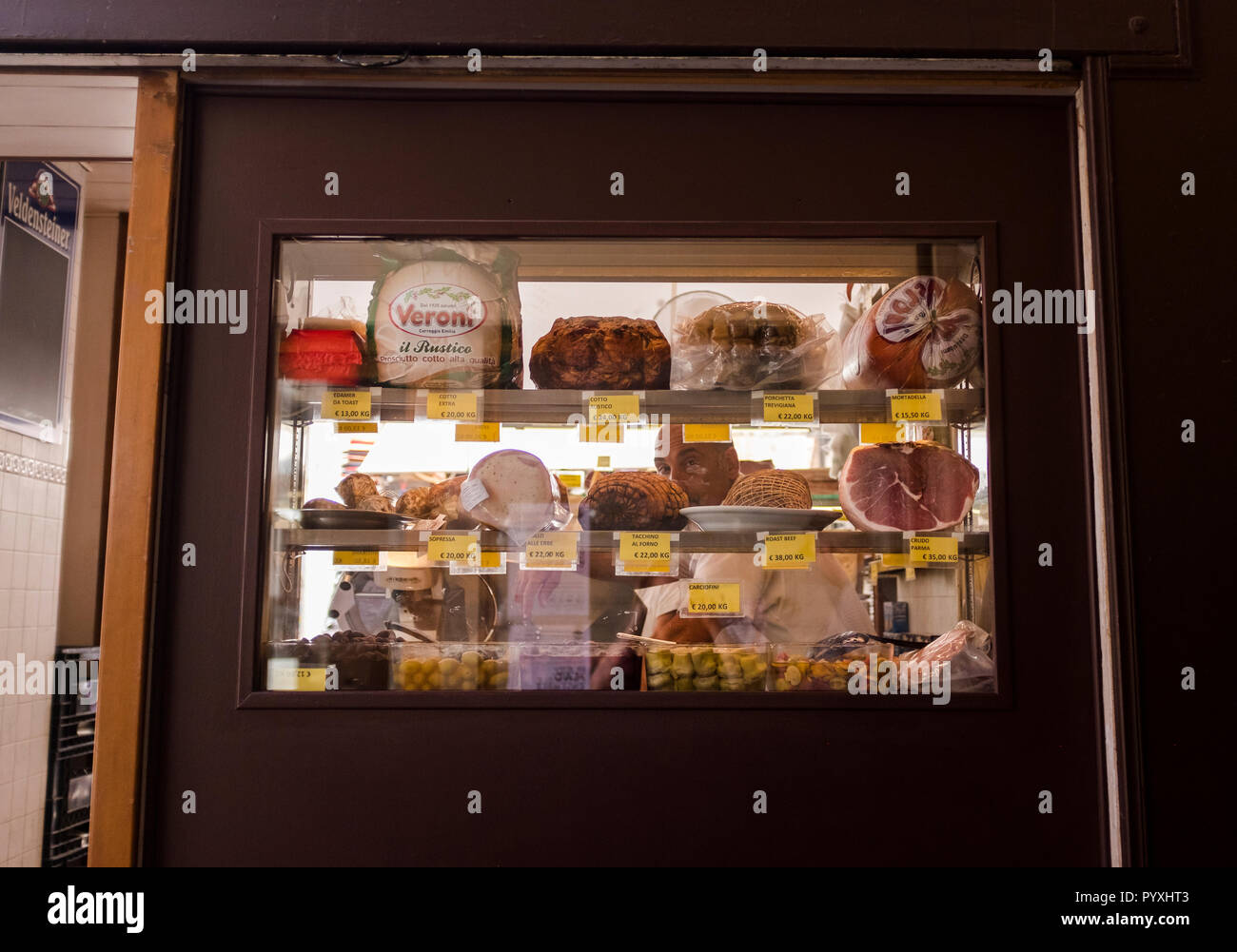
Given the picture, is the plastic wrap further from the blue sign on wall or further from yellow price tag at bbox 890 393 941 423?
the blue sign on wall

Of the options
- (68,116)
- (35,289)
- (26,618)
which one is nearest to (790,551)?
→ (68,116)

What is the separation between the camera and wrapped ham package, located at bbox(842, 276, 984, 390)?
1.89 m

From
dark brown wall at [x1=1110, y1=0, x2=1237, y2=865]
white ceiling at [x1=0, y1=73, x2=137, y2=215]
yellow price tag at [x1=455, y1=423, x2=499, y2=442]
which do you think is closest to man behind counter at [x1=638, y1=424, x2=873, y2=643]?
yellow price tag at [x1=455, y1=423, x2=499, y2=442]

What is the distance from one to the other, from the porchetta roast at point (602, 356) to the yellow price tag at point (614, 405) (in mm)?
28

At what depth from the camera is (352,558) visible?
1.86m

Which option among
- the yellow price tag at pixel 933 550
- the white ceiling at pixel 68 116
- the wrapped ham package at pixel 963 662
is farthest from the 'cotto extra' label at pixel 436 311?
the wrapped ham package at pixel 963 662

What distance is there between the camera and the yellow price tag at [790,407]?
1909mm

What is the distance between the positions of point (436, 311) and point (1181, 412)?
1.45 meters

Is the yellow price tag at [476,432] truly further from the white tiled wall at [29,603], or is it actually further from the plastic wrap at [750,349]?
the white tiled wall at [29,603]

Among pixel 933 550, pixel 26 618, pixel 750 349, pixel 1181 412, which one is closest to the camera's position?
pixel 1181 412

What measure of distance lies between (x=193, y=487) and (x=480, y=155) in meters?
0.86

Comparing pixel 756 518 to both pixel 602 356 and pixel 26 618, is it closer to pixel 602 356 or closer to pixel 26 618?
pixel 602 356

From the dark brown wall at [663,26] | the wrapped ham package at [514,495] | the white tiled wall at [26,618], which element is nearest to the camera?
the dark brown wall at [663,26]
